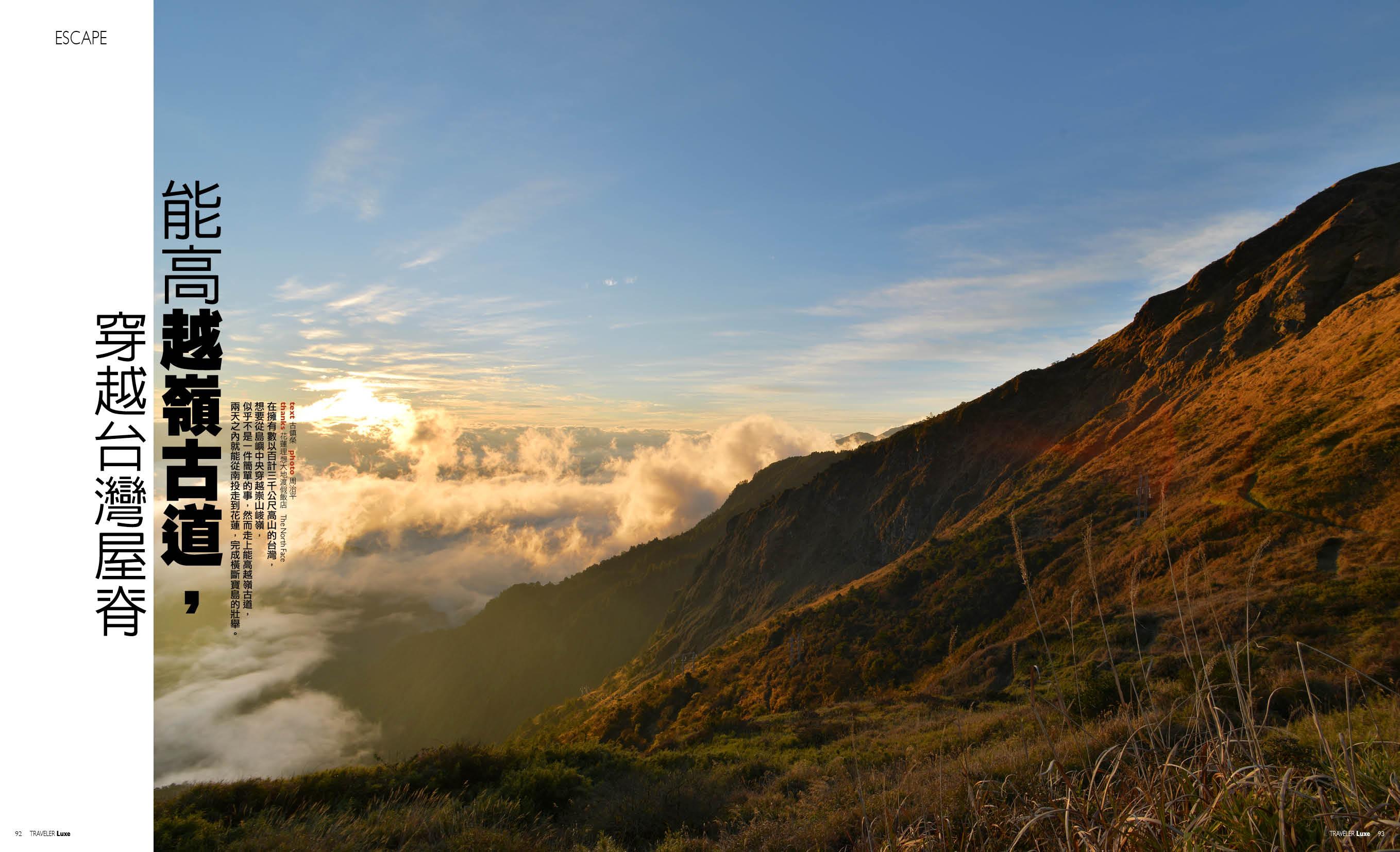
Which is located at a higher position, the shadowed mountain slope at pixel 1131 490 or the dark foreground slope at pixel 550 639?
the shadowed mountain slope at pixel 1131 490

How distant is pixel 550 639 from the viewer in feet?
367

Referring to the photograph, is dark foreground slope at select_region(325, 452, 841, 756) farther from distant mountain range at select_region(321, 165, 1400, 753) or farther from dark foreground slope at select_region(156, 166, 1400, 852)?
dark foreground slope at select_region(156, 166, 1400, 852)

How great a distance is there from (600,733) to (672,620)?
38.2m

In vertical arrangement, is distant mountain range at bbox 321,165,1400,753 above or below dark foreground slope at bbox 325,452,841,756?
above

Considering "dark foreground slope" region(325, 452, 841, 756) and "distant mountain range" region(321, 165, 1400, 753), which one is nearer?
"distant mountain range" region(321, 165, 1400, 753)

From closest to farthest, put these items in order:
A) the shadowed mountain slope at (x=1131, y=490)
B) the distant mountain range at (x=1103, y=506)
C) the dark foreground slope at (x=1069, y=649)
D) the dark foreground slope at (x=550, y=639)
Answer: the dark foreground slope at (x=1069, y=649) < the distant mountain range at (x=1103, y=506) < the shadowed mountain slope at (x=1131, y=490) < the dark foreground slope at (x=550, y=639)

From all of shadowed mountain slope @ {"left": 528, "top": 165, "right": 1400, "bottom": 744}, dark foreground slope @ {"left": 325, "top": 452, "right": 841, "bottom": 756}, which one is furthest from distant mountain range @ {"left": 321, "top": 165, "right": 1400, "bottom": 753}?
dark foreground slope @ {"left": 325, "top": 452, "right": 841, "bottom": 756}

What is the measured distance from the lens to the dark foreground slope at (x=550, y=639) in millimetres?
98375

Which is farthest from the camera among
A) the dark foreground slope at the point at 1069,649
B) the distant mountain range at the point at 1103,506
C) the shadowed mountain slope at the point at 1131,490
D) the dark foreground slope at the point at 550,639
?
the dark foreground slope at the point at 550,639

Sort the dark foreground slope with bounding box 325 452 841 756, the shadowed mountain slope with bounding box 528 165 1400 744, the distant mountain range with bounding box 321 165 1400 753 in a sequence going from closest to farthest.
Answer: the distant mountain range with bounding box 321 165 1400 753
the shadowed mountain slope with bounding box 528 165 1400 744
the dark foreground slope with bounding box 325 452 841 756

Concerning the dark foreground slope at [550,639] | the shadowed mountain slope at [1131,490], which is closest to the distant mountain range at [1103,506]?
the shadowed mountain slope at [1131,490]

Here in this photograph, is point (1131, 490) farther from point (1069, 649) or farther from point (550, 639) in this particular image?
point (550, 639)

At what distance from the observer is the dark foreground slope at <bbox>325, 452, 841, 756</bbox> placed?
98.4 meters

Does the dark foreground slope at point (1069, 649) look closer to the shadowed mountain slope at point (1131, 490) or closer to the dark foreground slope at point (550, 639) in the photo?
the shadowed mountain slope at point (1131, 490)
